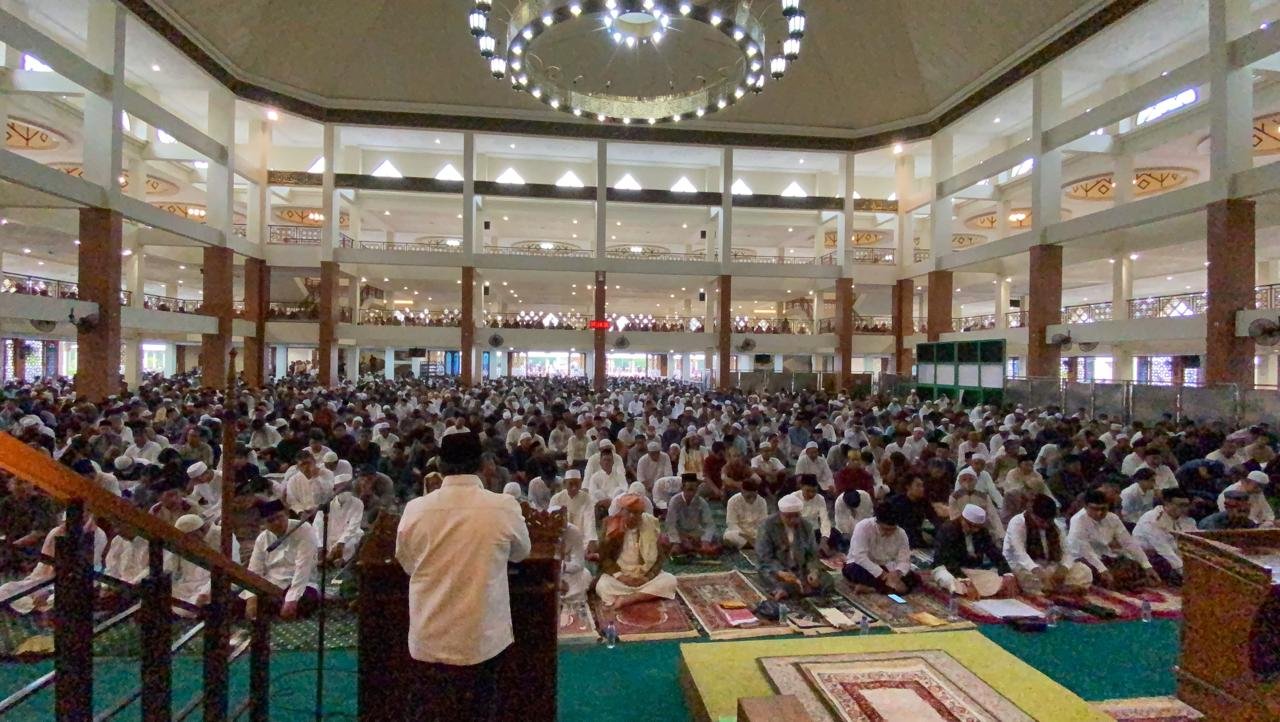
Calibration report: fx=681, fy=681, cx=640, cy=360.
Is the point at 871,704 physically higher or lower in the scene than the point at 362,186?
lower

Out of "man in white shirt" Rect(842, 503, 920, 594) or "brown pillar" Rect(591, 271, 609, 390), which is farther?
"brown pillar" Rect(591, 271, 609, 390)

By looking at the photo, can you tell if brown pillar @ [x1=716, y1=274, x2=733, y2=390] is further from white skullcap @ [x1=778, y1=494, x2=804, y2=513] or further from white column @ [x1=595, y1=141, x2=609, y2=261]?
white skullcap @ [x1=778, y1=494, x2=804, y2=513]

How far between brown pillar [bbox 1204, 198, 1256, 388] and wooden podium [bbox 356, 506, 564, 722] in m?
13.1

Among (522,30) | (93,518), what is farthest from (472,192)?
(93,518)

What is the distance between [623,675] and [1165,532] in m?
4.80

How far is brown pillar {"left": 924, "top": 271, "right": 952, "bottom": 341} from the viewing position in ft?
66.6

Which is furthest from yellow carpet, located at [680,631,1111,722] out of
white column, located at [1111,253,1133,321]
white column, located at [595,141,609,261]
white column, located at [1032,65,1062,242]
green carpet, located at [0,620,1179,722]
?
white column, located at [595,141,609,261]

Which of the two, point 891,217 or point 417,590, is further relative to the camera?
point 891,217

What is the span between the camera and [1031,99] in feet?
58.3

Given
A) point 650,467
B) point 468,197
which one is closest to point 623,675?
point 650,467

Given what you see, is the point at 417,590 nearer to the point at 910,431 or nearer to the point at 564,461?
the point at 564,461

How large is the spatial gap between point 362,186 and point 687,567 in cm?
1872

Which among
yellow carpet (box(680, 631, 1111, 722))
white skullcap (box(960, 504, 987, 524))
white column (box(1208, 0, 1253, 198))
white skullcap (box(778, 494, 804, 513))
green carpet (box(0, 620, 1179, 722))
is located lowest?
green carpet (box(0, 620, 1179, 722))

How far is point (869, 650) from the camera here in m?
3.83
